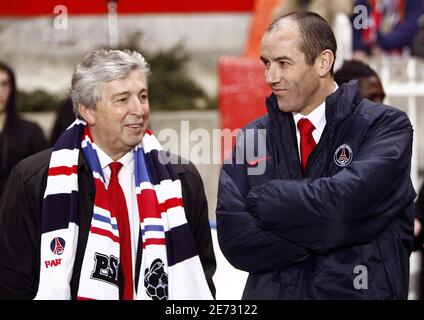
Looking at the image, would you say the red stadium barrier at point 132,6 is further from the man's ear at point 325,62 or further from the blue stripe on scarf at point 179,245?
the man's ear at point 325,62

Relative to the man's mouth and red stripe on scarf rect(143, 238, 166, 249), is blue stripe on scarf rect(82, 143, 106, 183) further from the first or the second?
red stripe on scarf rect(143, 238, 166, 249)

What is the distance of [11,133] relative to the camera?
717 cm

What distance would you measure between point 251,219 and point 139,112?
772mm

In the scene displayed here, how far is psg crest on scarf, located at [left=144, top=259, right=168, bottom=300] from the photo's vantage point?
430 cm

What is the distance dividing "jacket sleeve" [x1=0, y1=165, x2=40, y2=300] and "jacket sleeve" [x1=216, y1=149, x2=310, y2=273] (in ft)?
2.91

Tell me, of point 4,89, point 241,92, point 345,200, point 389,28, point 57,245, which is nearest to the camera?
point 345,200

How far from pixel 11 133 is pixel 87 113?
9.11 feet

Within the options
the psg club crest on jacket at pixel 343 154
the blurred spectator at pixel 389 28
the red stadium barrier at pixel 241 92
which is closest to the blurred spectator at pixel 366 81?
the psg club crest on jacket at pixel 343 154

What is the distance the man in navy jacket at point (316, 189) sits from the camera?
3842 millimetres

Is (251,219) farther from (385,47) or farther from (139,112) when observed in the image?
(385,47)

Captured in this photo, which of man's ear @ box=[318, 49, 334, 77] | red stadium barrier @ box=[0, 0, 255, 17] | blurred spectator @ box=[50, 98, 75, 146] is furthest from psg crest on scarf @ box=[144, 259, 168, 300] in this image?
red stadium barrier @ box=[0, 0, 255, 17]

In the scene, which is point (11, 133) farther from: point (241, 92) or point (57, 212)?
point (57, 212)

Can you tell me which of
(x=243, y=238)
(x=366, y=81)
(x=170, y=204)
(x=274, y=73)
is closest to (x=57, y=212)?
(x=170, y=204)

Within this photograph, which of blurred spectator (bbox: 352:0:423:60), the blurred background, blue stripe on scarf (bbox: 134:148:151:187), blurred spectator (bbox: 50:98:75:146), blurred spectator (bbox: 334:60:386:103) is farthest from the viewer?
blurred spectator (bbox: 352:0:423:60)
